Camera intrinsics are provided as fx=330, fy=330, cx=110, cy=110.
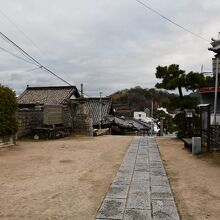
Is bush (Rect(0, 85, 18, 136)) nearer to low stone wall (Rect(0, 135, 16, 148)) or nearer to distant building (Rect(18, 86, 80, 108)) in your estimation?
low stone wall (Rect(0, 135, 16, 148))

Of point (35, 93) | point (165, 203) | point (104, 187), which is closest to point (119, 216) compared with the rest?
point (165, 203)

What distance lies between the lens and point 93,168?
855 cm

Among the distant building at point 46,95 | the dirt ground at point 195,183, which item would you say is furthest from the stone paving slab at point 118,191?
the distant building at point 46,95

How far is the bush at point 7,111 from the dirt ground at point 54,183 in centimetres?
205

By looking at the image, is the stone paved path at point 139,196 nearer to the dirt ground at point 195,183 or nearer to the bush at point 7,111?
the dirt ground at point 195,183

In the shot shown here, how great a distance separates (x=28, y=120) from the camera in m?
17.5

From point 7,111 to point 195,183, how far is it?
8.98 m

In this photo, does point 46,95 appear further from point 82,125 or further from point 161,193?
point 161,193

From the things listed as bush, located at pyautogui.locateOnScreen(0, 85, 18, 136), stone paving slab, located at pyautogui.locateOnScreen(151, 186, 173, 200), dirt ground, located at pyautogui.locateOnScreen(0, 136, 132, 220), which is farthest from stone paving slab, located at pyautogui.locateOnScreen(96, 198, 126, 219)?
bush, located at pyautogui.locateOnScreen(0, 85, 18, 136)

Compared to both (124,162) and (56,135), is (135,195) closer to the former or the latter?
(124,162)

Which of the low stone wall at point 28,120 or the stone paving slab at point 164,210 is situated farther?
the low stone wall at point 28,120

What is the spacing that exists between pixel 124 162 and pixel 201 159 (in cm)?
239

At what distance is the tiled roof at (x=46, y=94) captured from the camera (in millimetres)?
29953

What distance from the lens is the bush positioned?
13.1 meters
